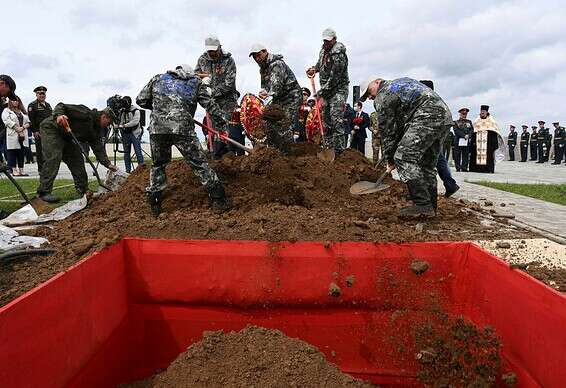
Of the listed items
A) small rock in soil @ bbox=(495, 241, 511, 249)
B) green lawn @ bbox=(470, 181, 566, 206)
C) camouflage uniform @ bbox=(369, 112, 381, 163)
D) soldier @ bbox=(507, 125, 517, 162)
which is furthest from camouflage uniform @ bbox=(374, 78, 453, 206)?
Result: soldier @ bbox=(507, 125, 517, 162)

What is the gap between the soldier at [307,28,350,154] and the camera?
22.8ft

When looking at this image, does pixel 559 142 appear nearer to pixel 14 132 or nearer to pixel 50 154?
pixel 14 132

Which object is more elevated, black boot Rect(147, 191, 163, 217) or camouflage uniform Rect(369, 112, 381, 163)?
camouflage uniform Rect(369, 112, 381, 163)

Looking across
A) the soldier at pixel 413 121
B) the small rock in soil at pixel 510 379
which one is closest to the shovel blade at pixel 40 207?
the soldier at pixel 413 121

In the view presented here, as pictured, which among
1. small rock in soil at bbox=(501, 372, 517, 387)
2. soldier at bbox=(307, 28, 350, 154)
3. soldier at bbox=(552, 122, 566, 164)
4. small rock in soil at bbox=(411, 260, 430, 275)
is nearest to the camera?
small rock in soil at bbox=(501, 372, 517, 387)

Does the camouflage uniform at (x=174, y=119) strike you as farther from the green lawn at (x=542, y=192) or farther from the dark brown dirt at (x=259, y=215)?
the green lawn at (x=542, y=192)

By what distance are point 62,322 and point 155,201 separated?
228 centimetres

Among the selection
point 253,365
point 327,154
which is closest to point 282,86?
point 327,154

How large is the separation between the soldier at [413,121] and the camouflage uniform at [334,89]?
250 cm

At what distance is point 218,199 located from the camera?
189 inches

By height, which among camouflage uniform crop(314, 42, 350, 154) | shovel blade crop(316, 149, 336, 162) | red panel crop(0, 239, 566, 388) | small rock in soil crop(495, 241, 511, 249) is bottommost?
red panel crop(0, 239, 566, 388)

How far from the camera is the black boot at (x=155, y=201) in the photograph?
482 centimetres

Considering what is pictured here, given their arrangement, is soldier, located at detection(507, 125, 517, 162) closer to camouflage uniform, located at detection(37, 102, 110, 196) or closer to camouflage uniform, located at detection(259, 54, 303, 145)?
camouflage uniform, located at detection(259, 54, 303, 145)

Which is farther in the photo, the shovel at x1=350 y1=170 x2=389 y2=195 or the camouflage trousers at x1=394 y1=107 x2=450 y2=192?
the shovel at x1=350 y1=170 x2=389 y2=195
